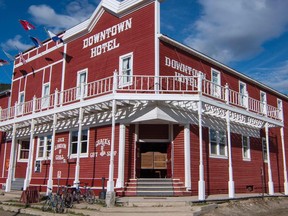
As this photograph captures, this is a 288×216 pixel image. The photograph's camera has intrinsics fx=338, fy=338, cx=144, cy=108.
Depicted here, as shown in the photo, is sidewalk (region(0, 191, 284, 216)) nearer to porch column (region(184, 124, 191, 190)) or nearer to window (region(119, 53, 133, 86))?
porch column (region(184, 124, 191, 190))

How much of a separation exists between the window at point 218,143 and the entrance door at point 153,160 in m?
2.78

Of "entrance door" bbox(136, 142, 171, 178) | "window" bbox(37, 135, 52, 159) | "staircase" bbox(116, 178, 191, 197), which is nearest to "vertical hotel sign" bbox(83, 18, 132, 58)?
"entrance door" bbox(136, 142, 171, 178)

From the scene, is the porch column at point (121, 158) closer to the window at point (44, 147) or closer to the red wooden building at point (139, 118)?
the red wooden building at point (139, 118)

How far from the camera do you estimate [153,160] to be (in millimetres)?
16609

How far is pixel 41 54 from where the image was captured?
78.9ft

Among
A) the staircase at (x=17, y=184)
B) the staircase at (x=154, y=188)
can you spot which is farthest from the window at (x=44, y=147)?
the staircase at (x=154, y=188)

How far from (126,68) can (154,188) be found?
6360 millimetres

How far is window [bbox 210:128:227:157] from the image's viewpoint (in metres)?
18.2

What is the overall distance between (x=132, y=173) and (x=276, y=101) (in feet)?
54.3

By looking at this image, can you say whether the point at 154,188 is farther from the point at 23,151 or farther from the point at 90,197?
the point at 23,151

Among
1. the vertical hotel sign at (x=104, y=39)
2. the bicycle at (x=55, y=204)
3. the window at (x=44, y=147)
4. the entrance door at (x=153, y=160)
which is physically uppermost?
the vertical hotel sign at (x=104, y=39)

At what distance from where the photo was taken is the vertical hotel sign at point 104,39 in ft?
59.8

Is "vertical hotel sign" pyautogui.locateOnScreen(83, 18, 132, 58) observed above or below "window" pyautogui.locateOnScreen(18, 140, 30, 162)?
above

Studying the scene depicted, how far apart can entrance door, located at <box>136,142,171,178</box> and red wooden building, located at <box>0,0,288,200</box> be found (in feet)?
0.16
